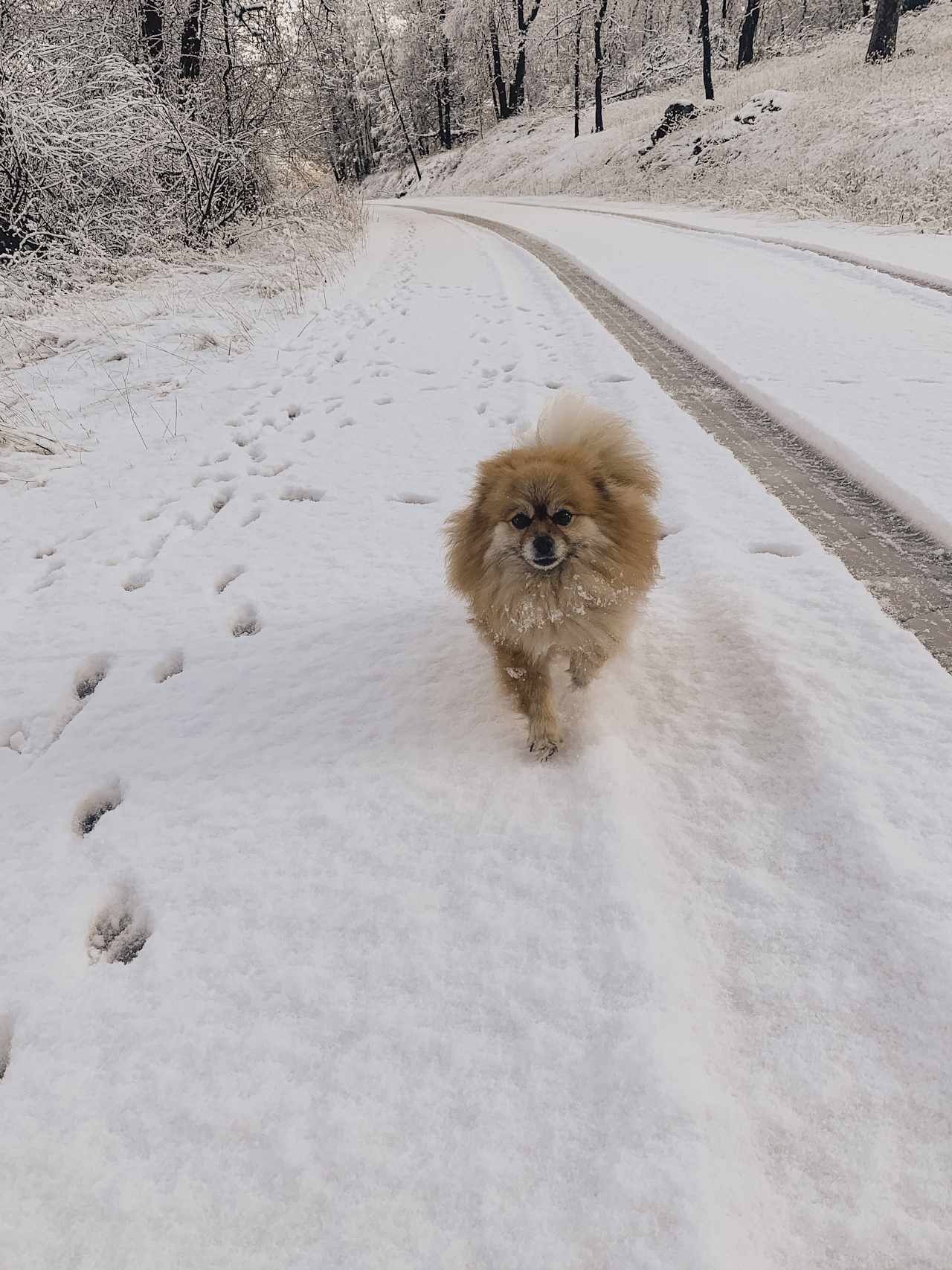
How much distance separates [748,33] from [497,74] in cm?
1718

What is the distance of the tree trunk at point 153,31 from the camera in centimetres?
988

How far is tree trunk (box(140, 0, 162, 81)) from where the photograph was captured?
9.88 meters

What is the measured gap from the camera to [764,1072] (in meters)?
1.28

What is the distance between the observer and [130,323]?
26.2ft

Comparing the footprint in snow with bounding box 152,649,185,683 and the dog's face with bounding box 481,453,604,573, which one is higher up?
the dog's face with bounding box 481,453,604,573

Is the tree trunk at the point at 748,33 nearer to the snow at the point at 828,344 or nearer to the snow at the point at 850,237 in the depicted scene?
the snow at the point at 850,237

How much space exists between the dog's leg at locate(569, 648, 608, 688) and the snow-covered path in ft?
0.27

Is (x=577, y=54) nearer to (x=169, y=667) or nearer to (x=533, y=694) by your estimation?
(x=169, y=667)

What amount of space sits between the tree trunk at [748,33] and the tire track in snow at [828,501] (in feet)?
117

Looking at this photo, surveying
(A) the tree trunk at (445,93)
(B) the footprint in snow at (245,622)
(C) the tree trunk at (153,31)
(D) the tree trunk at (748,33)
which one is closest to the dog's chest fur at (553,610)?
(B) the footprint in snow at (245,622)

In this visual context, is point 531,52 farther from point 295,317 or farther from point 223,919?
point 223,919

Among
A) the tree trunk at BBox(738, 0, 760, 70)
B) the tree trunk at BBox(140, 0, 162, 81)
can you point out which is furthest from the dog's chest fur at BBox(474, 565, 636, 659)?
the tree trunk at BBox(738, 0, 760, 70)

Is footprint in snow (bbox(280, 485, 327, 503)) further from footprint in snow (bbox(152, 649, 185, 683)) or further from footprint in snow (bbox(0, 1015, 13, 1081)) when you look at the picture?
footprint in snow (bbox(0, 1015, 13, 1081))

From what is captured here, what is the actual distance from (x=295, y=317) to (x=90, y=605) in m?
6.50
